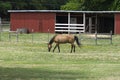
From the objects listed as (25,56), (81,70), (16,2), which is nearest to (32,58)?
(25,56)

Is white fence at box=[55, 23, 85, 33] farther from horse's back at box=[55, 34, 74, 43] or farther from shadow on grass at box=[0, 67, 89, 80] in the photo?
shadow on grass at box=[0, 67, 89, 80]

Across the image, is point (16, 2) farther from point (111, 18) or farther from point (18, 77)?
point (18, 77)

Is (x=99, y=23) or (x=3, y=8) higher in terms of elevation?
(x=3, y=8)

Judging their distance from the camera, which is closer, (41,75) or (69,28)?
(41,75)

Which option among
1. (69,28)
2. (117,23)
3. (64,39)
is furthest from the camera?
(69,28)

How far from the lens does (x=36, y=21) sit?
182 feet

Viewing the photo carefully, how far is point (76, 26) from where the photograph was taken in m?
55.2

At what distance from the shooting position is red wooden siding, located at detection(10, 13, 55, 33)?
55219 mm

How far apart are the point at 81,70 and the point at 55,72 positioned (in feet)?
3.98

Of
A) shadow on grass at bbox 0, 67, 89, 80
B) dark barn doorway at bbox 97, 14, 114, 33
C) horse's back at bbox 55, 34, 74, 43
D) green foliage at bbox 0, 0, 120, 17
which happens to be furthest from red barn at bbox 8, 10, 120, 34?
shadow on grass at bbox 0, 67, 89, 80

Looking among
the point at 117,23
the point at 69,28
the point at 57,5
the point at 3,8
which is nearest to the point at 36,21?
the point at 69,28

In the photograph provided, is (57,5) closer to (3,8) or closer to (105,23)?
(3,8)

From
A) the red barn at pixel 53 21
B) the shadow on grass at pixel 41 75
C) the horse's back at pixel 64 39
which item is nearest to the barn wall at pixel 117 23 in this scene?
→ the red barn at pixel 53 21

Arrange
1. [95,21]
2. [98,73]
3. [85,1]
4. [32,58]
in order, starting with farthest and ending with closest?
[85,1] < [95,21] < [32,58] < [98,73]
